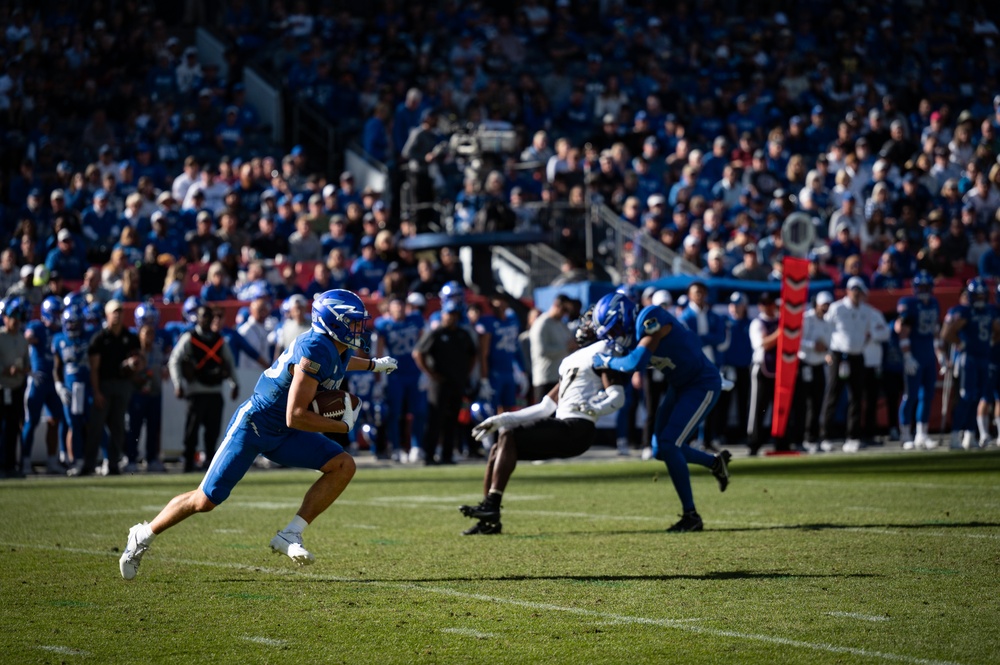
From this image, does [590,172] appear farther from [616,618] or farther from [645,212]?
[616,618]

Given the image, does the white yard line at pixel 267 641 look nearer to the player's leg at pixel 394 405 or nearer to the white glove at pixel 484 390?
the player's leg at pixel 394 405

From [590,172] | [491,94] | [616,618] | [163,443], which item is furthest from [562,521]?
[491,94]

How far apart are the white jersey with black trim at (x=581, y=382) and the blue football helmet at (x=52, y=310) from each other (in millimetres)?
8195

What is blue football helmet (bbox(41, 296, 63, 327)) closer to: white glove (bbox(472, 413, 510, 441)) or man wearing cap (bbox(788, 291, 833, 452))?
white glove (bbox(472, 413, 510, 441))

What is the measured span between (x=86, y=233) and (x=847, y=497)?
1140 cm

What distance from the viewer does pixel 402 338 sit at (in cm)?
1670

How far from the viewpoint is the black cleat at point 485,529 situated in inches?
370

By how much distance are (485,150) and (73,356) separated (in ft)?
22.1

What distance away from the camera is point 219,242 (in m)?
18.8

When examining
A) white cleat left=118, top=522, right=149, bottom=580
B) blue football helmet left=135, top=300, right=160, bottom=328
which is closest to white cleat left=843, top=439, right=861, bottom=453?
blue football helmet left=135, top=300, right=160, bottom=328

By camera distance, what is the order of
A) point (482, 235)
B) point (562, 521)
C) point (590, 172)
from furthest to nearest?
point (590, 172) < point (482, 235) < point (562, 521)

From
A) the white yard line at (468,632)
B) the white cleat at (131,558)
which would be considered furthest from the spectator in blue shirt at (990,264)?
the white yard line at (468,632)

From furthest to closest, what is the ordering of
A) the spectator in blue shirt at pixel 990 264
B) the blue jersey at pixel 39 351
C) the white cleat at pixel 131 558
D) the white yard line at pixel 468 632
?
the spectator in blue shirt at pixel 990 264 < the blue jersey at pixel 39 351 < the white cleat at pixel 131 558 < the white yard line at pixel 468 632

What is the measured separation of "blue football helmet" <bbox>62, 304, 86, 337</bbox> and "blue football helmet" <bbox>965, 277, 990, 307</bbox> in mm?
9585
